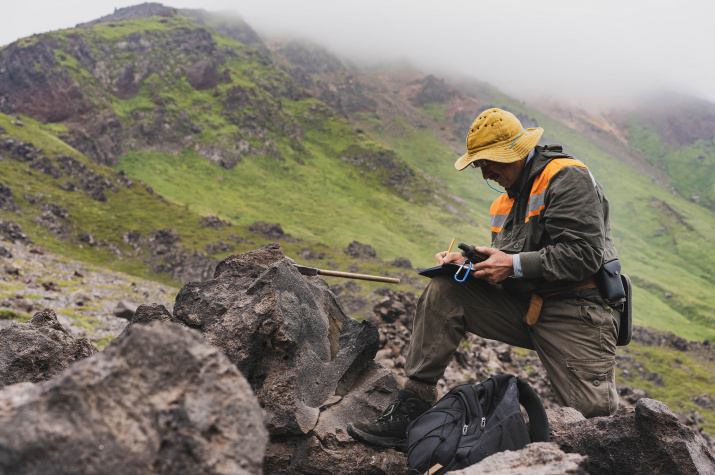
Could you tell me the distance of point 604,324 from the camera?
5949 mm

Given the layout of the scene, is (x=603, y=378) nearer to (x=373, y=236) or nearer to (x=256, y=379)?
(x=256, y=379)

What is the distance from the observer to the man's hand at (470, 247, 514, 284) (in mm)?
6008

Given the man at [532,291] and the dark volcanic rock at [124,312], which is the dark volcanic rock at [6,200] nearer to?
the dark volcanic rock at [124,312]

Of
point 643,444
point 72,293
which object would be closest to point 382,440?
point 643,444

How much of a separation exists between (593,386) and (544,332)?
0.86 metres

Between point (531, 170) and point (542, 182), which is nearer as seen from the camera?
point (542, 182)

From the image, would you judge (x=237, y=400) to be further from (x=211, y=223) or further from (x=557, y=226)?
(x=211, y=223)

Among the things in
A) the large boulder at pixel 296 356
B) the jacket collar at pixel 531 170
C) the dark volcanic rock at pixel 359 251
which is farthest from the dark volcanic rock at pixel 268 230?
the jacket collar at pixel 531 170

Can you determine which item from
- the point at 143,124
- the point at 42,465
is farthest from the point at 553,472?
the point at 143,124

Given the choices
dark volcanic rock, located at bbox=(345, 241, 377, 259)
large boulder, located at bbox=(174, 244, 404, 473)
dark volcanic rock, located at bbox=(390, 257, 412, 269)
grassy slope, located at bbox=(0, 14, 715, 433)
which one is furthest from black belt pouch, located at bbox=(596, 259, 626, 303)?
dark volcanic rock, located at bbox=(345, 241, 377, 259)

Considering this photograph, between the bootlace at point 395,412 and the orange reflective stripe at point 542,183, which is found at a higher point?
the orange reflective stripe at point 542,183

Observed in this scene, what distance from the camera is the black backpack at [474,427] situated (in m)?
4.91

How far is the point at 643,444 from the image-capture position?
483cm

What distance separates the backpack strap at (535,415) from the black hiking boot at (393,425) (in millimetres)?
1406
